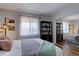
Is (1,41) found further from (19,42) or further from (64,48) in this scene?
(64,48)

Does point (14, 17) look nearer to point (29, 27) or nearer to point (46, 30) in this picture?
point (29, 27)

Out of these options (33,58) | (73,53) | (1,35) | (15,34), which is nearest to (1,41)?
(1,35)

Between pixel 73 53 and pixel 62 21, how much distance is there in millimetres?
563

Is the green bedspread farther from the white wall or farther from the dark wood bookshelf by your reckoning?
the white wall

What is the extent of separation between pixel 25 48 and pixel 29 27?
1.20 feet

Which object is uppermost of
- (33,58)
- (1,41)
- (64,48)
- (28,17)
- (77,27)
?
(28,17)

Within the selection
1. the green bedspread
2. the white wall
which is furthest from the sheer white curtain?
the green bedspread

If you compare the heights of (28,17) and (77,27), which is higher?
(28,17)

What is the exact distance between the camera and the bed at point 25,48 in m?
1.88

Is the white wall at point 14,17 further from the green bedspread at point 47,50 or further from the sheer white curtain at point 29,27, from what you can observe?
the green bedspread at point 47,50

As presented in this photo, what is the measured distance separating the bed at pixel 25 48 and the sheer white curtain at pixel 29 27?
90 millimetres

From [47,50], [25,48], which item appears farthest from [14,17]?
[47,50]

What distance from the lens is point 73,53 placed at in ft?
6.17

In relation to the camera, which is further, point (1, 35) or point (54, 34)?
point (54, 34)
